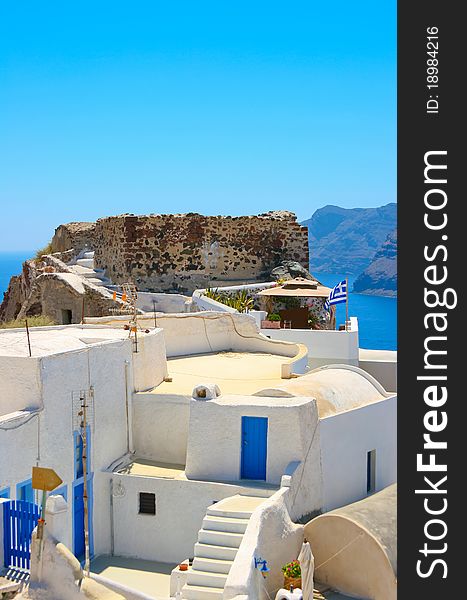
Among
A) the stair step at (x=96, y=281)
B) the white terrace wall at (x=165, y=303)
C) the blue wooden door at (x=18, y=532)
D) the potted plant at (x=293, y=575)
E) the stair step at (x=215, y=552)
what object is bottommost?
the potted plant at (x=293, y=575)

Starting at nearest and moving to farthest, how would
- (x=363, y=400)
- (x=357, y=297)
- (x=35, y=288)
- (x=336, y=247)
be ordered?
(x=363, y=400) → (x=35, y=288) → (x=357, y=297) → (x=336, y=247)

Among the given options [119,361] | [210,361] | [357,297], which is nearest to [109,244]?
[210,361]

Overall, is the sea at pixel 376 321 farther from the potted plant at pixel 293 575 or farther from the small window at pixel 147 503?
the potted plant at pixel 293 575

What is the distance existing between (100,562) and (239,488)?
9.48 ft

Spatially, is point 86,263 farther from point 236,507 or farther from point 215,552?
point 215,552

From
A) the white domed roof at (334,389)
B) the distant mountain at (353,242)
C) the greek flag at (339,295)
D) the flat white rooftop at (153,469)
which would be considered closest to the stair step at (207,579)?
the flat white rooftop at (153,469)

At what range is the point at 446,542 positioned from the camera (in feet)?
33.9

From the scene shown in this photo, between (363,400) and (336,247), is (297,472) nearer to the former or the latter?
(363,400)

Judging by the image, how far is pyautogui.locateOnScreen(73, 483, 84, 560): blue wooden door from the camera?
14.4 meters

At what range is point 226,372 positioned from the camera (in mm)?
19219

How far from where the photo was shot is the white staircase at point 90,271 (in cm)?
3506

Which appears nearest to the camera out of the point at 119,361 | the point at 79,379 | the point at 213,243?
the point at 79,379

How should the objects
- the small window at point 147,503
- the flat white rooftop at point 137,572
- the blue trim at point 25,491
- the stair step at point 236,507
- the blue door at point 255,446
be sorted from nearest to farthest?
1. the blue trim at point 25,491
2. the stair step at point 236,507
3. the flat white rooftop at point 137,572
4. the blue door at point 255,446
5. the small window at point 147,503

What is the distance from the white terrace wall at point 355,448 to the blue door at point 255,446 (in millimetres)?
1126
